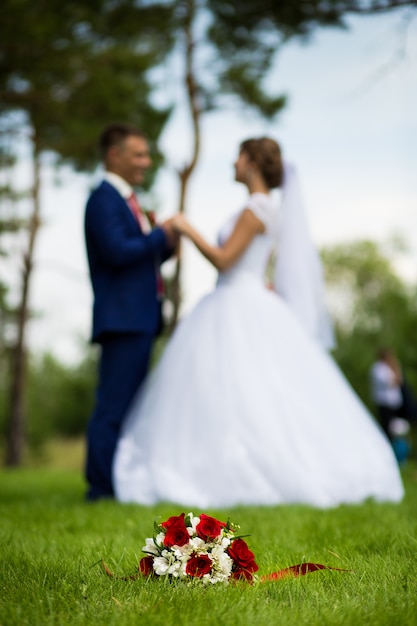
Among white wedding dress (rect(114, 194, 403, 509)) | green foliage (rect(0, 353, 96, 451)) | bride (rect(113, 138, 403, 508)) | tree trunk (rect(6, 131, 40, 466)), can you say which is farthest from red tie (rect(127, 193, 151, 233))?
green foliage (rect(0, 353, 96, 451))

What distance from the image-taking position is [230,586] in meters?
2.12

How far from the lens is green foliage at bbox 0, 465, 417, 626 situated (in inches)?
72.7

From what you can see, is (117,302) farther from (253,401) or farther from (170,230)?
(253,401)

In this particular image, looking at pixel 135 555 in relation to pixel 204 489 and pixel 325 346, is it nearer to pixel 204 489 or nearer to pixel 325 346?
pixel 204 489

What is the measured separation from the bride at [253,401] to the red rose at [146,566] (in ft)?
7.12

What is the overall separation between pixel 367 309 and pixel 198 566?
28.3m

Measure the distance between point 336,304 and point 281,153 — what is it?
115 ft

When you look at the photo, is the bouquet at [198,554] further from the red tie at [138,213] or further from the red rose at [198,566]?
the red tie at [138,213]

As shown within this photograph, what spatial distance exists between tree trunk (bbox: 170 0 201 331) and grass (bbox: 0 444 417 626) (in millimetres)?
8879

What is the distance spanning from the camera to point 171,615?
1.84 m

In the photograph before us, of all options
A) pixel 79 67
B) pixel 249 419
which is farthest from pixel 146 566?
pixel 79 67

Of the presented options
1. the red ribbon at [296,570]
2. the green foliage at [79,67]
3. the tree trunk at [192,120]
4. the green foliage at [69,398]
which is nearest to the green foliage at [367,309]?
the tree trunk at [192,120]

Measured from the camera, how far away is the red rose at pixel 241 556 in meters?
2.19

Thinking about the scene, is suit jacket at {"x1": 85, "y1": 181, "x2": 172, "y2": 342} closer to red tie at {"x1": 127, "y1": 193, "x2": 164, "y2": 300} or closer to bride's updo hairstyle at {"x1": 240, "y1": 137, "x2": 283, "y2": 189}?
A: red tie at {"x1": 127, "y1": 193, "x2": 164, "y2": 300}
